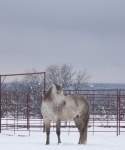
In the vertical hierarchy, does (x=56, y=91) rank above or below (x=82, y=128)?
above

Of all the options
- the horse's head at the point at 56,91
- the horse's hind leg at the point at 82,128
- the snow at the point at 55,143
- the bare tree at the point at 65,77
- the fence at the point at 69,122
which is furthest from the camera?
the bare tree at the point at 65,77

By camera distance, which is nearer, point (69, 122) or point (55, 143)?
point (55, 143)

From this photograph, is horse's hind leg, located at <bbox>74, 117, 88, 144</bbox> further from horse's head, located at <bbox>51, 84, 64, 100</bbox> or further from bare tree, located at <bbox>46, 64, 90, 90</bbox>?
bare tree, located at <bbox>46, 64, 90, 90</bbox>

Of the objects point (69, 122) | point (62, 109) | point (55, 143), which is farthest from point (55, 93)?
point (69, 122)

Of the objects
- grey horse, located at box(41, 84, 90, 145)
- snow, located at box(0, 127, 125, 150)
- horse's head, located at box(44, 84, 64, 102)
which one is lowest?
snow, located at box(0, 127, 125, 150)

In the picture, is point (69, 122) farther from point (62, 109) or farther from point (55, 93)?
point (55, 93)

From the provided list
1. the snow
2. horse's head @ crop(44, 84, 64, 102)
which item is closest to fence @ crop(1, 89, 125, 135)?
the snow

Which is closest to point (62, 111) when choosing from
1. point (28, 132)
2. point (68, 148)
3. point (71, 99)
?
point (71, 99)

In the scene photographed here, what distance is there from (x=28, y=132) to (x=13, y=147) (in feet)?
25.5

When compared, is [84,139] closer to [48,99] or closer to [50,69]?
[48,99]

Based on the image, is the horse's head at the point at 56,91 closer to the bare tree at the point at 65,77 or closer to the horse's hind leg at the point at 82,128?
the horse's hind leg at the point at 82,128

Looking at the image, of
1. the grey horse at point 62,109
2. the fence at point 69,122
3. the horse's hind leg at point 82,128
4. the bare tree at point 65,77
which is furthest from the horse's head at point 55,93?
the bare tree at point 65,77

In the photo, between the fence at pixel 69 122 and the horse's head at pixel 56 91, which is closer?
the horse's head at pixel 56 91

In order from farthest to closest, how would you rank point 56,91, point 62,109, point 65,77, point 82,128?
1. point 65,77
2. point 82,128
3. point 62,109
4. point 56,91
